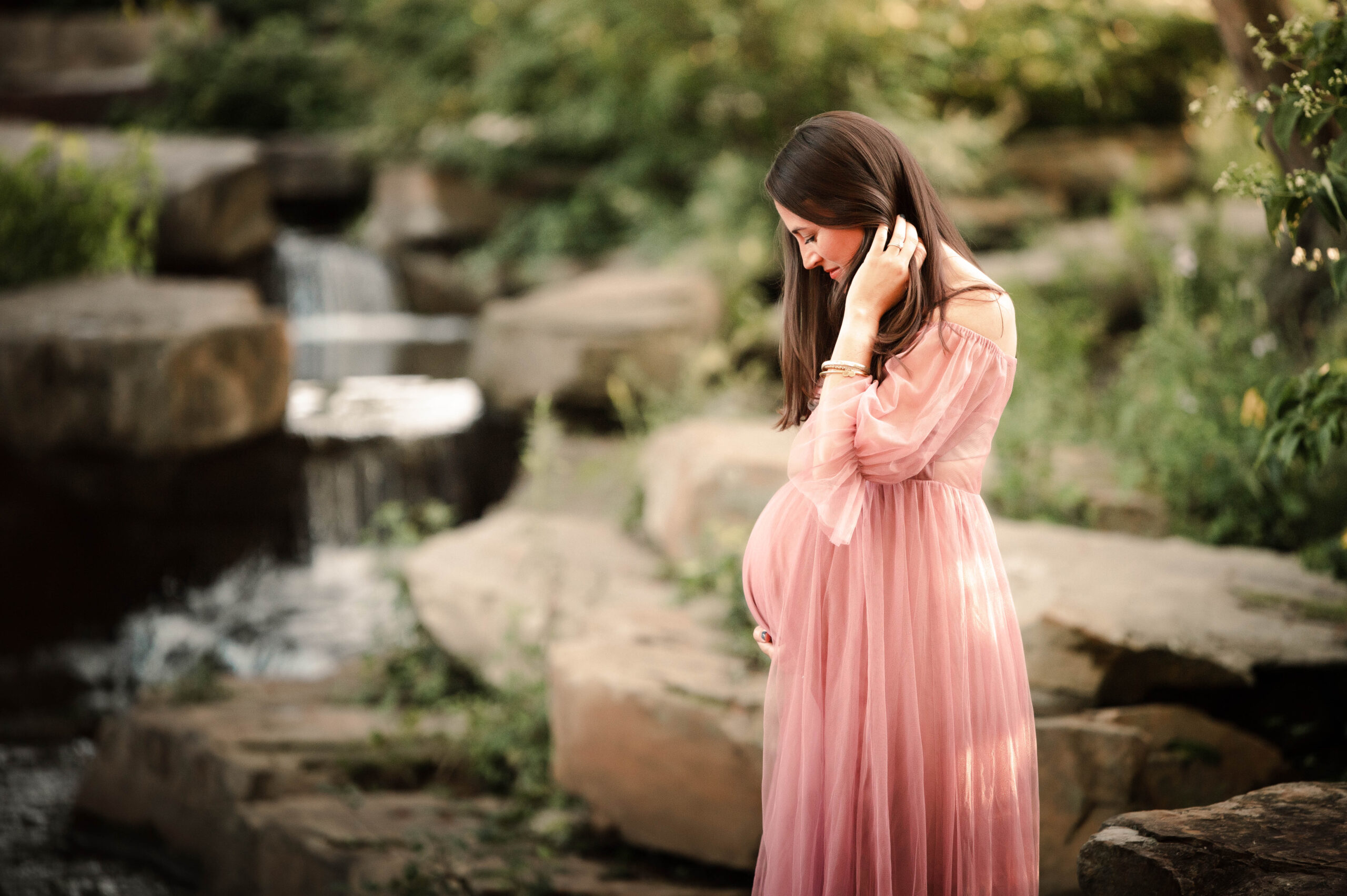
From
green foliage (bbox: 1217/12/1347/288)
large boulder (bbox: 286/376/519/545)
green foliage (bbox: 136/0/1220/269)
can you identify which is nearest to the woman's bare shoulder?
green foliage (bbox: 1217/12/1347/288)

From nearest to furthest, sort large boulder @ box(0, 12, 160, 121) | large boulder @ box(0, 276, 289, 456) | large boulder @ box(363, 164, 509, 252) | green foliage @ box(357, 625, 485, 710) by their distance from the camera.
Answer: green foliage @ box(357, 625, 485, 710) → large boulder @ box(0, 276, 289, 456) → large boulder @ box(363, 164, 509, 252) → large boulder @ box(0, 12, 160, 121)

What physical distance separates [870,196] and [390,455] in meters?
5.54

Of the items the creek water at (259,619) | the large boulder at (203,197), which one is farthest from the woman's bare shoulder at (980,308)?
the large boulder at (203,197)

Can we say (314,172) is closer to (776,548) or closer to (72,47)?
(72,47)

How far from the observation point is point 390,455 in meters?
7.00

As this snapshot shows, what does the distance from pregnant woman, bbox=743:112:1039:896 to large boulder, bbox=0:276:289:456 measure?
5.10m

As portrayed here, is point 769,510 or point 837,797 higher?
point 769,510

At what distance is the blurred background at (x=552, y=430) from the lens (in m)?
3.29

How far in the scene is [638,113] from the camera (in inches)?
354

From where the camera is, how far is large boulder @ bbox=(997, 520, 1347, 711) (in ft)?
9.91

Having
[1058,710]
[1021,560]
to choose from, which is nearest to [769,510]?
[1058,710]

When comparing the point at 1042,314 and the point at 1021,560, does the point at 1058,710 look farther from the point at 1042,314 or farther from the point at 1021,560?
the point at 1042,314

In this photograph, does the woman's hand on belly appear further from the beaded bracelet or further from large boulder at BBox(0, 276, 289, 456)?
large boulder at BBox(0, 276, 289, 456)

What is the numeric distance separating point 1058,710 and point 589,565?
7.57 feet
